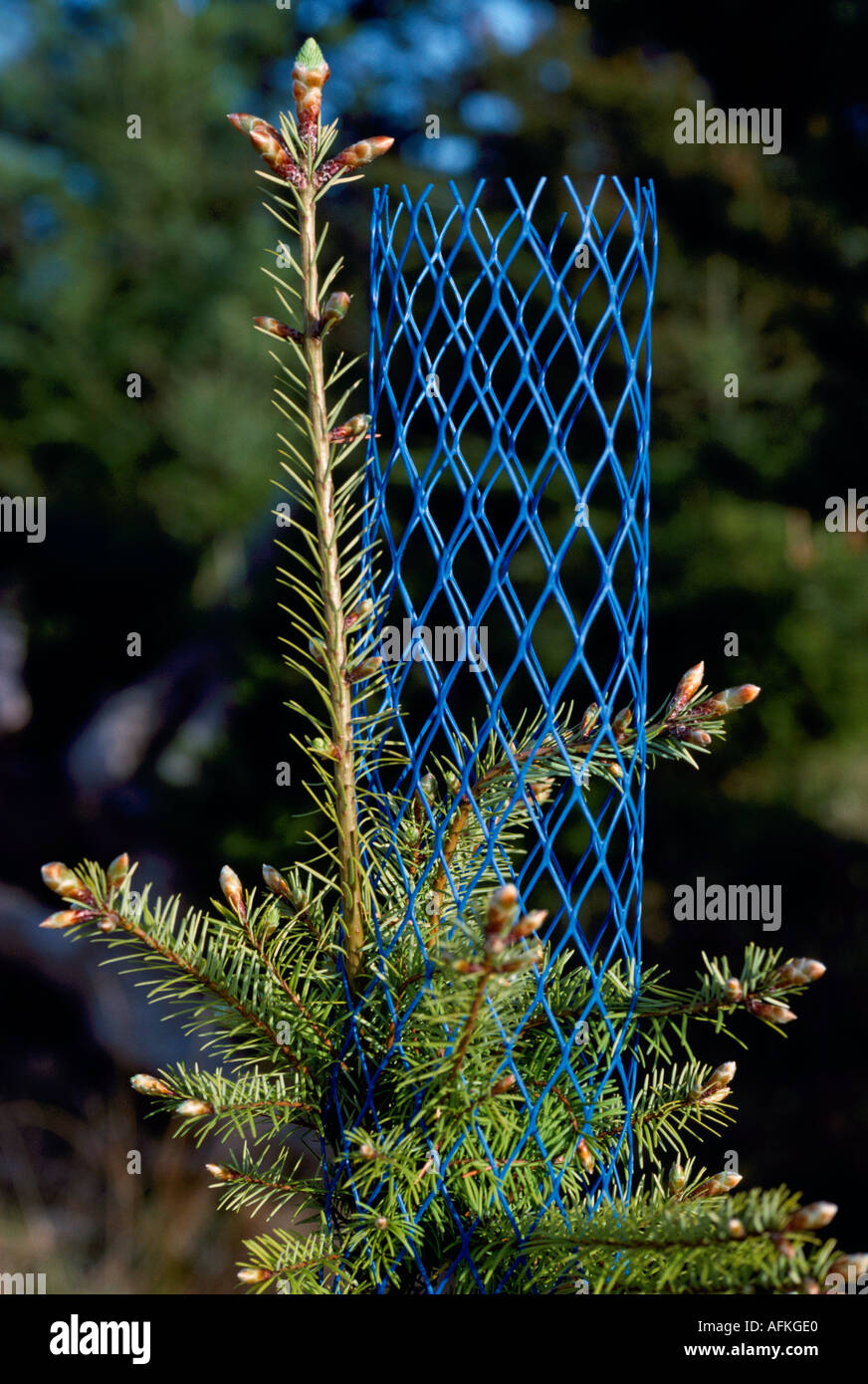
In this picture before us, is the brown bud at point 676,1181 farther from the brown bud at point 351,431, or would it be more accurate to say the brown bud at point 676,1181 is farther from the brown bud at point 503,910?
the brown bud at point 351,431

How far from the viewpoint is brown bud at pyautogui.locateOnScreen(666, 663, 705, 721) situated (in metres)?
0.77

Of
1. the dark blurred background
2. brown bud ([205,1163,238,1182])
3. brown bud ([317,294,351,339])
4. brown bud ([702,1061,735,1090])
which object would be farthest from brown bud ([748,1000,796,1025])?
the dark blurred background

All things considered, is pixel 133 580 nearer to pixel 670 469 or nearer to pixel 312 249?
pixel 670 469

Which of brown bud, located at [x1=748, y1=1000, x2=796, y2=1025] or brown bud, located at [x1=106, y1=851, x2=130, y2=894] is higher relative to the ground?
brown bud, located at [x1=106, y1=851, x2=130, y2=894]

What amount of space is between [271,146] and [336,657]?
1.05 ft

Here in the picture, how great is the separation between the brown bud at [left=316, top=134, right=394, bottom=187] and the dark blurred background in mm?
1815

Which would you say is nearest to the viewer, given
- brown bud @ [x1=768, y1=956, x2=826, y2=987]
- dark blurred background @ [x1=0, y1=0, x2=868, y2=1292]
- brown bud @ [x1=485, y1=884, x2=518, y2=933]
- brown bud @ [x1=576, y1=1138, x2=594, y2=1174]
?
brown bud @ [x1=485, y1=884, x2=518, y2=933]

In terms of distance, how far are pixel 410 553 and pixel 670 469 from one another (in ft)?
2.50

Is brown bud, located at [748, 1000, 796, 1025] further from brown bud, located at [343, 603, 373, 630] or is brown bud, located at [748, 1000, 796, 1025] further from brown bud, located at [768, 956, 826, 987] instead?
brown bud, located at [343, 603, 373, 630]

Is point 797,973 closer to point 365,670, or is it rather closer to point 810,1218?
point 810,1218

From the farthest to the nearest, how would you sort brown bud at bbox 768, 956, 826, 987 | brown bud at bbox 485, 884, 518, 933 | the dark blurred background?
the dark blurred background
brown bud at bbox 768, 956, 826, 987
brown bud at bbox 485, 884, 518, 933

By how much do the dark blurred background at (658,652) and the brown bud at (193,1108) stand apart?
5.48ft

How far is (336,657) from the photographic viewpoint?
2.41ft

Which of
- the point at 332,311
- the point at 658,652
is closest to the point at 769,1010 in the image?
the point at 332,311
